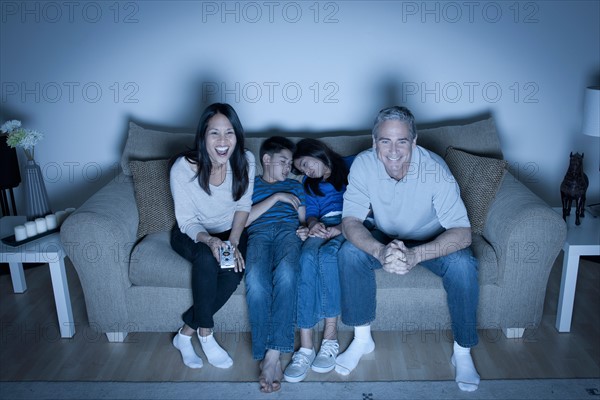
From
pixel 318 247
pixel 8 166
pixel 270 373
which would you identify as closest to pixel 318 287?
pixel 318 247

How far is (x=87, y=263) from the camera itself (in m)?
2.46

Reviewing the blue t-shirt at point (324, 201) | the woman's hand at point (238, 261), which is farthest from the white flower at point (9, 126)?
the blue t-shirt at point (324, 201)

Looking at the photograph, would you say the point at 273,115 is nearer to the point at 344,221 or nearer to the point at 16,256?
the point at 344,221

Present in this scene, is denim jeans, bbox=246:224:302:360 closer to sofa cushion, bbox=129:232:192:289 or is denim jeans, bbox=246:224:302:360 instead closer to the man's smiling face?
sofa cushion, bbox=129:232:192:289

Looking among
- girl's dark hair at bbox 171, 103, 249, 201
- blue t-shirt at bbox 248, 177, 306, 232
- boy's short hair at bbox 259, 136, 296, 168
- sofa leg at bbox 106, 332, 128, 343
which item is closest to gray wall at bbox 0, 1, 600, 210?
boy's short hair at bbox 259, 136, 296, 168

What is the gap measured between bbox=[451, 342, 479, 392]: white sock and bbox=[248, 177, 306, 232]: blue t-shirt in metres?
0.87

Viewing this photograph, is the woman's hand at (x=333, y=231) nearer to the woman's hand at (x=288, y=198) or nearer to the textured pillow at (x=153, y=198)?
the woman's hand at (x=288, y=198)

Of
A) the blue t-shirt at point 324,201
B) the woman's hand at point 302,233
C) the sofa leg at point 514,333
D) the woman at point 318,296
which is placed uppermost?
the blue t-shirt at point 324,201

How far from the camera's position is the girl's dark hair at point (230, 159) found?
248cm

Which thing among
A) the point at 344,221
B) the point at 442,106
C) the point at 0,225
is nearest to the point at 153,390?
the point at 344,221

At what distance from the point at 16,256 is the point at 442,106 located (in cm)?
225

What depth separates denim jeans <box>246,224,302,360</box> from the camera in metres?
2.35

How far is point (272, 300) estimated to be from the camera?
7.83 feet

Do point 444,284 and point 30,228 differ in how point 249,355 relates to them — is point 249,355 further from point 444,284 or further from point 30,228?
point 30,228
